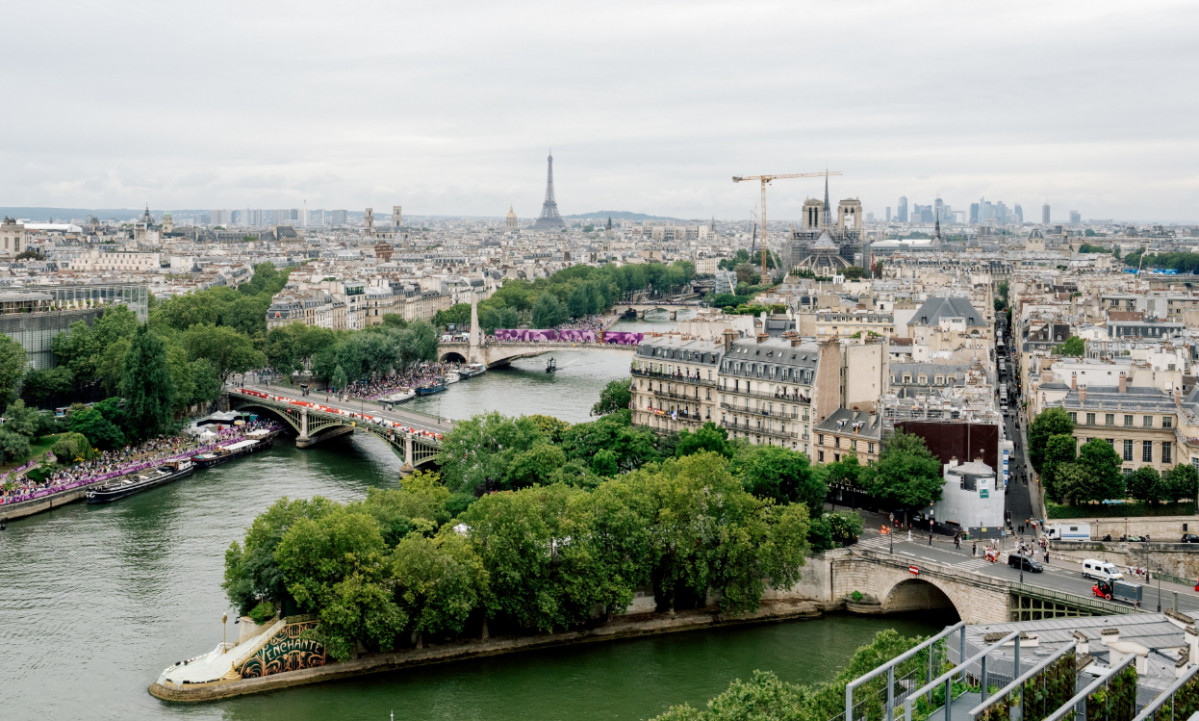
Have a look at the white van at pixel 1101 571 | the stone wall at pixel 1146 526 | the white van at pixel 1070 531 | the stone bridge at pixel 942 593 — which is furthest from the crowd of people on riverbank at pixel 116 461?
the white van at pixel 1101 571

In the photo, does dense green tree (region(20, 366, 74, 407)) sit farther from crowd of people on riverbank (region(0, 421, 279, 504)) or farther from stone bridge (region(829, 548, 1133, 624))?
stone bridge (region(829, 548, 1133, 624))

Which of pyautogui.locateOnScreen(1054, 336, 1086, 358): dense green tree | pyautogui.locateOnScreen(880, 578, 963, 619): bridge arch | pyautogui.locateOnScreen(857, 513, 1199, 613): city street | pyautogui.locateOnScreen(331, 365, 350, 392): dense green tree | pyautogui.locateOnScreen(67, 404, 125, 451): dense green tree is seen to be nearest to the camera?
pyautogui.locateOnScreen(857, 513, 1199, 613): city street

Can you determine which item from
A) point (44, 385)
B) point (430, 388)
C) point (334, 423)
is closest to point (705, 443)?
point (334, 423)

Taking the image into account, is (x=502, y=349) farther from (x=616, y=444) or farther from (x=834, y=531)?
(x=834, y=531)

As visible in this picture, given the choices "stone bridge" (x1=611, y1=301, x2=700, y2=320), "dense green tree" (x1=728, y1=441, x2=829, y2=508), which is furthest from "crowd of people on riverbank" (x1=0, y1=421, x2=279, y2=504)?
"stone bridge" (x1=611, y1=301, x2=700, y2=320)

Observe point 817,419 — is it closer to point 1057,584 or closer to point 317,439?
point 1057,584

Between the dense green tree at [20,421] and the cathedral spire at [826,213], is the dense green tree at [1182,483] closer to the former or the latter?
the dense green tree at [20,421]
